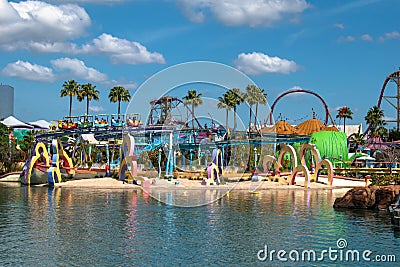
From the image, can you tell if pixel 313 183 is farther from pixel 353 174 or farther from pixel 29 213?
pixel 29 213

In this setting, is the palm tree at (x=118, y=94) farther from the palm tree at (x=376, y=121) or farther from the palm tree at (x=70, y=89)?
the palm tree at (x=376, y=121)

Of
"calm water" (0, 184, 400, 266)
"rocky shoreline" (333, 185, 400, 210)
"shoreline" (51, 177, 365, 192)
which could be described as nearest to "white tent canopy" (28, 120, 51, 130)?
"shoreline" (51, 177, 365, 192)

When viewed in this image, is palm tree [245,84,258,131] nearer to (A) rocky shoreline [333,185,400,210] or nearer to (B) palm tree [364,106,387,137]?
(A) rocky shoreline [333,185,400,210]

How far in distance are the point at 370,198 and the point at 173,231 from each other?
495 inches

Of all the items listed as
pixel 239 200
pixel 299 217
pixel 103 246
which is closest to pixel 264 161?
pixel 239 200

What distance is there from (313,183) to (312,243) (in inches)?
1197

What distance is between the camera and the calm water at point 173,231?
59.6ft

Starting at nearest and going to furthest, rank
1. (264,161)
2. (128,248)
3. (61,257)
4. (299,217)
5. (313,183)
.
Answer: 1. (61,257)
2. (128,248)
3. (299,217)
4. (313,183)
5. (264,161)

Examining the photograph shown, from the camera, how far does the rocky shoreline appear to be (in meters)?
30.0

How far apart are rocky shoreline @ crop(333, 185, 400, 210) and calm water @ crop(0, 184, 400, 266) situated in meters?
1.08

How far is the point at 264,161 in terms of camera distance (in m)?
54.0

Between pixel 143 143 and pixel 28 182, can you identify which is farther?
pixel 143 143

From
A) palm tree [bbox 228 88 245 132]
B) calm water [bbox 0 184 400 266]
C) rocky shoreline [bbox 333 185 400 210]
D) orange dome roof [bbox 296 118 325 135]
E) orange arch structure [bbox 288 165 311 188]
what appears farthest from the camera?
orange dome roof [bbox 296 118 325 135]

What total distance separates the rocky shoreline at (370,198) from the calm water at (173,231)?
1076 millimetres
